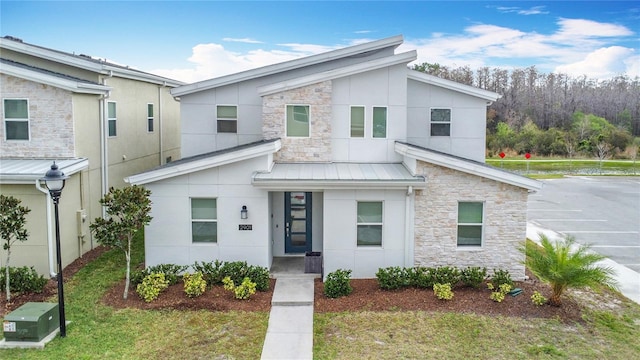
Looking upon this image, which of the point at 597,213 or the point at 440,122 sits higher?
the point at 440,122

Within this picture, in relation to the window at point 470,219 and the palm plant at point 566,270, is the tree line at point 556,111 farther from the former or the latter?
the palm plant at point 566,270

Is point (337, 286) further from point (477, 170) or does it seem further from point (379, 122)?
point (379, 122)

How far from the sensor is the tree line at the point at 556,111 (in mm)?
48469

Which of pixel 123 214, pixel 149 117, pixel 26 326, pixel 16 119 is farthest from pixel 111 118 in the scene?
pixel 26 326

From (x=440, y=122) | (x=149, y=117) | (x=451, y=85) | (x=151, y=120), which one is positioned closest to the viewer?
(x=451, y=85)

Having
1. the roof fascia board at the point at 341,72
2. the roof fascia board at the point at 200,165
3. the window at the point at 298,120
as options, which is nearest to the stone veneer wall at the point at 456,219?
the roof fascia board at the point at 341,72

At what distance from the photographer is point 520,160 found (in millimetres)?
45719

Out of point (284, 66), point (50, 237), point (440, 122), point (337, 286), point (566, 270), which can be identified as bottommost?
point (337, 286)

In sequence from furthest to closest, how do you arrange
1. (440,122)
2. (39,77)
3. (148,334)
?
(440,122), (39,77), (148,334)

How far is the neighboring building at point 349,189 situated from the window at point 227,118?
2621 millimetres

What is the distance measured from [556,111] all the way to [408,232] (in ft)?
185

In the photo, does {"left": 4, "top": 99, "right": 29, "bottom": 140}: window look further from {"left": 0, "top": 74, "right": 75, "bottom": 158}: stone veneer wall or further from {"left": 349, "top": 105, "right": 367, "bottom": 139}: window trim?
{"left": 349, "top": 105, "right": 367, "bottom": 139}: window trim

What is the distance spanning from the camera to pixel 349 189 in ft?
43.8

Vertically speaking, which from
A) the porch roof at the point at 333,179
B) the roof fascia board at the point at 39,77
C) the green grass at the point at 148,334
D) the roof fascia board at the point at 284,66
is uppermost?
the roof fascia board at the point at 284,66
